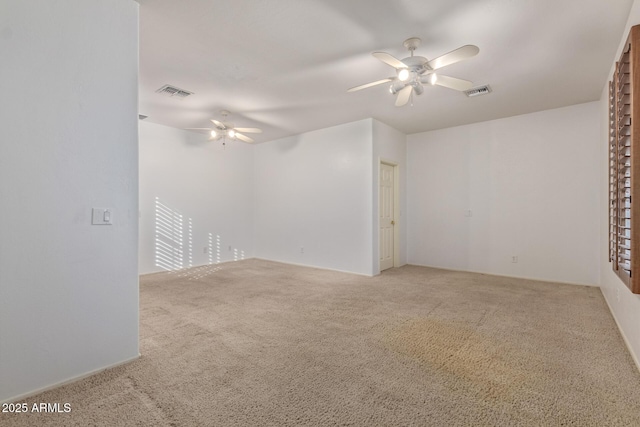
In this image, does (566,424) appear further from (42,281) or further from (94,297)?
(42,281)

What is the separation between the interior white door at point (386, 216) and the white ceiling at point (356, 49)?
4.46 feet

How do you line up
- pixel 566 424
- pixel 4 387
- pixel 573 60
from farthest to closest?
pixel 573 60
pixel 4 387
pixel 566 424

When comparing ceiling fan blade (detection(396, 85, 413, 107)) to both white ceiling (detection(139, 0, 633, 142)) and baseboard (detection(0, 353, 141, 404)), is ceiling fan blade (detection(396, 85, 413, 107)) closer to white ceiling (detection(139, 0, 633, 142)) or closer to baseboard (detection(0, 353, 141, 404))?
white ceiling (detection(139, 0, 633, 142))

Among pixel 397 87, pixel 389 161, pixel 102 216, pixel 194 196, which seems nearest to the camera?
pixel 102 216

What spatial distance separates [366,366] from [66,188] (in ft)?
7.64

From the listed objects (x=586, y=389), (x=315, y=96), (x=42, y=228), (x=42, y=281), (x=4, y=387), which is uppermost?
(x=315, y=96)

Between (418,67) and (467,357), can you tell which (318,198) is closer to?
(418,67)

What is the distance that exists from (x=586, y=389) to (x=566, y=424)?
0.49m

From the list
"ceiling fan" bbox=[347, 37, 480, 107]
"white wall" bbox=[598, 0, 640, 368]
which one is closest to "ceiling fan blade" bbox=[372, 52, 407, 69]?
"ceiling fan" bbox=[347, 37, 480, 107]

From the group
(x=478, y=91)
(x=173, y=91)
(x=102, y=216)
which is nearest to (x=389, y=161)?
(x=478, y=91)

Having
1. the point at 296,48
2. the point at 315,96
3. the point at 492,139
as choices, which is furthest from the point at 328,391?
the point at 492,139

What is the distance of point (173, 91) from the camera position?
3820 mm

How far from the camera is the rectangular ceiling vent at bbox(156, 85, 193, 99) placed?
3725 millimetres

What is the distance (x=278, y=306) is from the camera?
11.5ft
